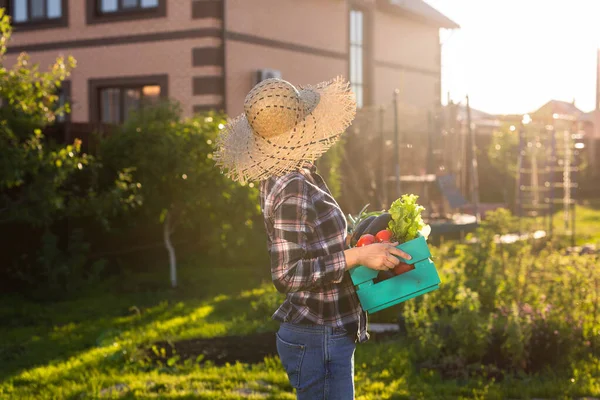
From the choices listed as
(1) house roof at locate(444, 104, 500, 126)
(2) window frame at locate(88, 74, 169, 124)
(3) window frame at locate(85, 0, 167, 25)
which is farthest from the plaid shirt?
(3) window frame at locate(85, 0, 167, 25)

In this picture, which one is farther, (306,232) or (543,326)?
(543,326)

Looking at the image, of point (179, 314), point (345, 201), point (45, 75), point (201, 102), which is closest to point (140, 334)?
point (179, 314)

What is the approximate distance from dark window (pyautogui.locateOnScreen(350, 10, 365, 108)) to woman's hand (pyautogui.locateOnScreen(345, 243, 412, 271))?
1691 centimetres

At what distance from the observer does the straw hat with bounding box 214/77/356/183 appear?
3.20 metres

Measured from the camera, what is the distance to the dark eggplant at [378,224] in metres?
3.42

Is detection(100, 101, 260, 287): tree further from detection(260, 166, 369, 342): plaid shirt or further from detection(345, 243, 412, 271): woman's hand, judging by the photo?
detection(345, 243, 412, 271): woman's hand

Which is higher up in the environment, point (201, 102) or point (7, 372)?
point (201, 102)

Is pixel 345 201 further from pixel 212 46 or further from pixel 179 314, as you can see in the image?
pixel 179 314

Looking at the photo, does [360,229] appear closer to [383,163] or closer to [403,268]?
[403,268]

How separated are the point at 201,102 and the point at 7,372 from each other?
909cm

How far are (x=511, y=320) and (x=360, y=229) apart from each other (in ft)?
9.81

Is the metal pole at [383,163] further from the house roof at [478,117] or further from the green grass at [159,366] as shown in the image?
the green grass at [159,366]

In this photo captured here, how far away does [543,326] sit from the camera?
628 cm

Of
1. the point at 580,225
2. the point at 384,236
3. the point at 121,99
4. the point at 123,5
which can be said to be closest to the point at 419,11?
the point at 580,225
